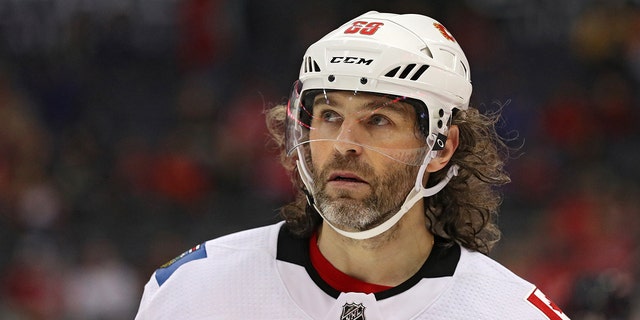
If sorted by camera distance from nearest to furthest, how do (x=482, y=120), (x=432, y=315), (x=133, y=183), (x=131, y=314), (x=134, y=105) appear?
1. (x=432, y=315)
2. (x=482, y=120)
3. (x=131, y=314)
4. (x=133, y=183)
5. (x=134, y=105)

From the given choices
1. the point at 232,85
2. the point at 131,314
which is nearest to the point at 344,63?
the point at 131,314

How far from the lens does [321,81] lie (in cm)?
310

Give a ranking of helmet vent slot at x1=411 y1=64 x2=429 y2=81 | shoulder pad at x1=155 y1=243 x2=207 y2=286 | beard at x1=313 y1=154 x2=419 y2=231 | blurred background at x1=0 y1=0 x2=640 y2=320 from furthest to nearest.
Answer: blurred background at x1=0 y1=0 x2=640 y2=320 → shoulder pad at x1=155 y1=243 x2=207 y2=286 → helmet vent slot at x1=411 y1=64 x2=429 y2=81 → beard at x1=313 y1=154 x2=419 y2=231

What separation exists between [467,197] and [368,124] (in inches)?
21.5

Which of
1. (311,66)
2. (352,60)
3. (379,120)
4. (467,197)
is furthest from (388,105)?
(467,197)

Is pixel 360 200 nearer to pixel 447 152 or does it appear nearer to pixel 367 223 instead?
pixel 367 223

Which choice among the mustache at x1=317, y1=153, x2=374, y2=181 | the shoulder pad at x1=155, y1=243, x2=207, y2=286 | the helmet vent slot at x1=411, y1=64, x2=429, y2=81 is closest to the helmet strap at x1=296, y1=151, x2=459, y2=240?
the mustache at x1=317, y1=153, x2=374, y2=181

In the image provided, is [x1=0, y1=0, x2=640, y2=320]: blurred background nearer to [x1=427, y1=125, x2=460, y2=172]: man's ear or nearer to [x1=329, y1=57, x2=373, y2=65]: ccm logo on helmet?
[x1=427, y1=125, x2=460, y2=172]: man's ear

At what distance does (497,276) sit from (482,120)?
1.68 ft

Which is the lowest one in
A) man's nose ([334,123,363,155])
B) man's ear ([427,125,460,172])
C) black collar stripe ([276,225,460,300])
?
black collar stripe ([276,225,460,300])

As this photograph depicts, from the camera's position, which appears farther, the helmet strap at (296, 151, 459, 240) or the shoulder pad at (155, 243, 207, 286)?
the shoulder pad at (155, 243, 207, 286)

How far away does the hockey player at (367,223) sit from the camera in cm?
302

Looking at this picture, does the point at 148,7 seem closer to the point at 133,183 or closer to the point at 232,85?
the point at 232,85

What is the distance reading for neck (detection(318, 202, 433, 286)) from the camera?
10.2 ft
